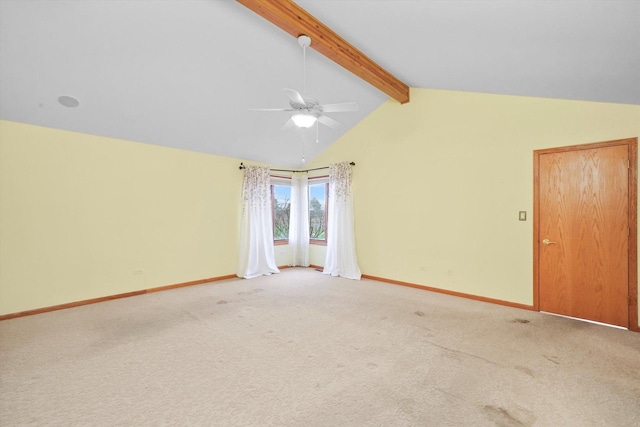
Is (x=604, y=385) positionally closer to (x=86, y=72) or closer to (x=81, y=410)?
(x=81, y=410)

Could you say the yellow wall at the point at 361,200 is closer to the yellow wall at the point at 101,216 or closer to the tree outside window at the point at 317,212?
the yellow wall at the point at 101,216

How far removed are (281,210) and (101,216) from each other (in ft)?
10.8

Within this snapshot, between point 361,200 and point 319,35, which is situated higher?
point 319,35

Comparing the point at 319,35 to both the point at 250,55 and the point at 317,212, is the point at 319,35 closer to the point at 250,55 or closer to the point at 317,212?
the point at 250,55

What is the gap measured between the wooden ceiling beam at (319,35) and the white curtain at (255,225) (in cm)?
290

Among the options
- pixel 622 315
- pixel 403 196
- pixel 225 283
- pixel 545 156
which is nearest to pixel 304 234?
pixel 225 283

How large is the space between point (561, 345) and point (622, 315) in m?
1.06

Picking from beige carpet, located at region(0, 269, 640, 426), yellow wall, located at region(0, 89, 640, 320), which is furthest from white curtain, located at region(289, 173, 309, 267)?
beige carpet, located at region(0, 269, 640, 426)

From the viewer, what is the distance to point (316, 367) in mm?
2363

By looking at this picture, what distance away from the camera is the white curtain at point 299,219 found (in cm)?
649

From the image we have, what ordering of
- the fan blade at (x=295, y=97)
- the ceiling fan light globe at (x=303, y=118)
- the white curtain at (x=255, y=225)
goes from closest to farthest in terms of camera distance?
the fan blade at (x=295, y=97) < the ceiling fan light globe at (x=303, y=118) < the white curtain at (x=255, y=225)

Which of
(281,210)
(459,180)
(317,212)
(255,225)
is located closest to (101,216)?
(255,225)

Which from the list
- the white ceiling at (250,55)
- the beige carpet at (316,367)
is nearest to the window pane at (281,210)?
the white ceiling at (250,55)

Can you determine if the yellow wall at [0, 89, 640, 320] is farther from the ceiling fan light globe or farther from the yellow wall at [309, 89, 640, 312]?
the ceiling fan light globe
